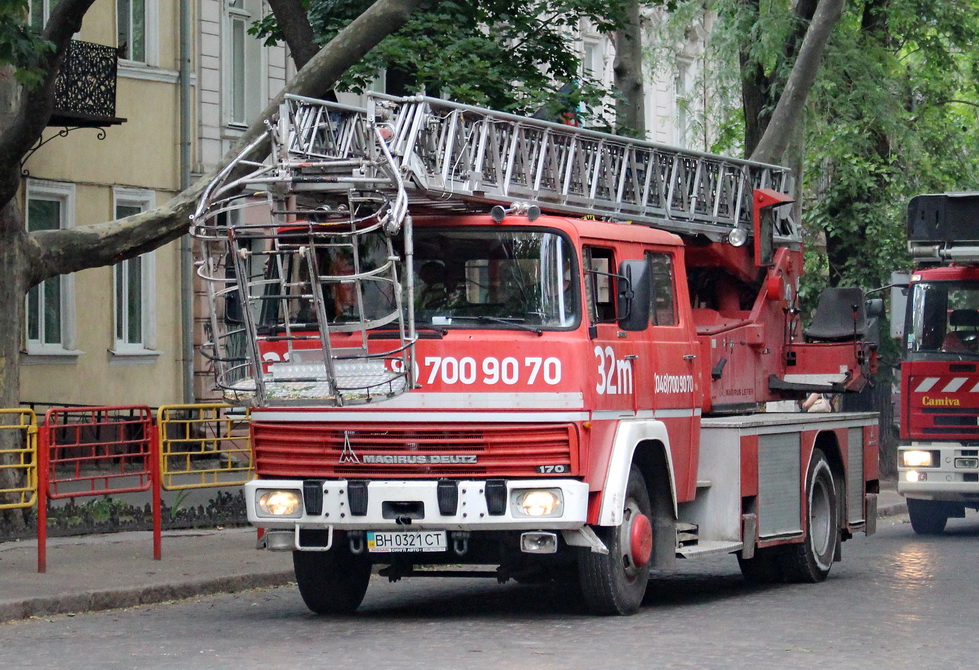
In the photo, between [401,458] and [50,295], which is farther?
[50,295]

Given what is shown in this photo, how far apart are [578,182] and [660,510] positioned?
232 cm

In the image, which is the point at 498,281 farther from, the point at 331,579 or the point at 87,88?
the point at 87,88

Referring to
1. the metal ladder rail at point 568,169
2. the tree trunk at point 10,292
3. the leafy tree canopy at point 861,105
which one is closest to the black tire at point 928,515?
the metal ladder rail at point 568,169

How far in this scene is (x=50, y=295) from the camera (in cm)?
2341

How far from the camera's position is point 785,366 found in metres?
14.4

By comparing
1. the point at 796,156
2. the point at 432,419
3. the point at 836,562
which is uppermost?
the point at 796,156

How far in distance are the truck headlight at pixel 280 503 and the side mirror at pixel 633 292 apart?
2248 millimetres

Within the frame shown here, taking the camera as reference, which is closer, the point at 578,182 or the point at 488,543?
the point at 488,543

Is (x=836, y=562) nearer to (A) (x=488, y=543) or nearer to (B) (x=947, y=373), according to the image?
(B) (x=947, y=373)

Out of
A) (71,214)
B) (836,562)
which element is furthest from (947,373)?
(71,214)

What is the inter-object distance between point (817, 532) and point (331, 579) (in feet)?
13.8

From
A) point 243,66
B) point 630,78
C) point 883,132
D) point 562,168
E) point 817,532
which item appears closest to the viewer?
point 562,168

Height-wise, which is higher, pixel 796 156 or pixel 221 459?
pixel 796 156

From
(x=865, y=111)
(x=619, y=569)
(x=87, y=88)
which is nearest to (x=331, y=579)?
(x=619, y=569)
